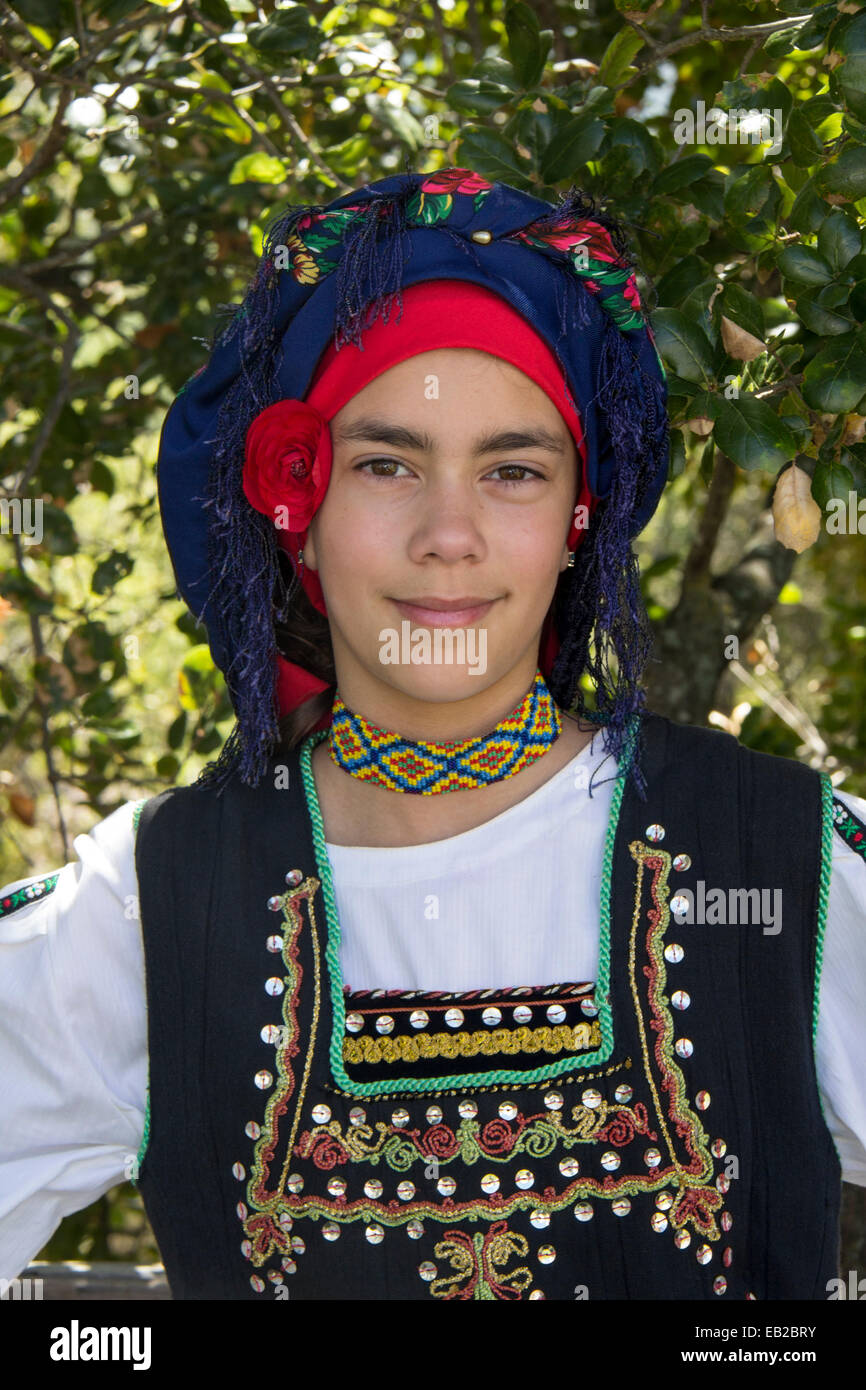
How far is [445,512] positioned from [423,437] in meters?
0.10

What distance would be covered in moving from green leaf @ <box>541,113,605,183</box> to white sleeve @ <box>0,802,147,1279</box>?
40.7 inches

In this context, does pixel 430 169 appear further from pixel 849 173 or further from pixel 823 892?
pixel 823 892

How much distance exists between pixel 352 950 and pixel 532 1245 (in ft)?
1.27

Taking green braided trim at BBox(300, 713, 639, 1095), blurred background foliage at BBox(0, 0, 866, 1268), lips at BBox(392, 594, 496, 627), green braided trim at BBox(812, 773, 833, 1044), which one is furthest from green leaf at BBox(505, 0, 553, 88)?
green braided trim at BBox(812, 773, 833, 1044)

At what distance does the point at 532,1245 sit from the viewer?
1548 mm

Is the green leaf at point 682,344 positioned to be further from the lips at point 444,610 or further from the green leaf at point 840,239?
the lips at point 444,610

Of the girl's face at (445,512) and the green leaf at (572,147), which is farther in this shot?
the green leaf at (572,147)

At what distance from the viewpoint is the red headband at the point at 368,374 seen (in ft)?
5.25

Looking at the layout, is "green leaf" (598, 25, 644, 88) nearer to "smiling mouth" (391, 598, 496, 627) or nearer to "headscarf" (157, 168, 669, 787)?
"headscarf" (157, 168, 669, 787)

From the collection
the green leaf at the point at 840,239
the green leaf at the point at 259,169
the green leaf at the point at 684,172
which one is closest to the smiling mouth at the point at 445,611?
the green leaf at the point at 840,239

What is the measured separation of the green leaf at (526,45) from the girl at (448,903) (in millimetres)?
316
